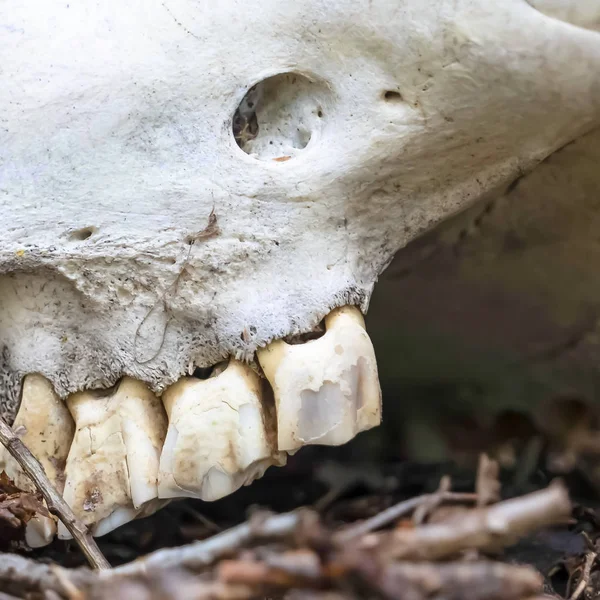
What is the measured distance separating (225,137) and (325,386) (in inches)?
10.9

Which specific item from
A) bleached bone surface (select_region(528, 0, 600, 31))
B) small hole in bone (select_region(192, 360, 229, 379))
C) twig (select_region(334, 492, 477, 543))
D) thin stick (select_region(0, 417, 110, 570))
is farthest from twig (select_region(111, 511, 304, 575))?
bleached bone surface (select_region(528, 0, 600, 31))

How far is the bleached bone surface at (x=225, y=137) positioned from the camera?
2.68ft

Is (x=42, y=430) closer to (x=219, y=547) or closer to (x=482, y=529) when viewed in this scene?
(x=219, y=547)

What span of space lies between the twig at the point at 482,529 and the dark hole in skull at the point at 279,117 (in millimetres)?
465

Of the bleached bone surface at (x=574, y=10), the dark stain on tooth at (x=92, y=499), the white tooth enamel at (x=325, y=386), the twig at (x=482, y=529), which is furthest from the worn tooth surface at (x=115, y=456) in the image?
the bleached bone surface at (x=574, y=10)

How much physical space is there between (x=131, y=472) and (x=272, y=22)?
0.49 meters

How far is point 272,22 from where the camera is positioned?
→ 0.84 m

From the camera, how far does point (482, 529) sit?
0.50m

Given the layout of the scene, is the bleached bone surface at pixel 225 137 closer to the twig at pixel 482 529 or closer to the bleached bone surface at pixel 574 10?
the bleached bone surface at pixel 574 10

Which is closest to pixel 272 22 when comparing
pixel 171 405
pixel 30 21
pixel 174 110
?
pixel 174 110

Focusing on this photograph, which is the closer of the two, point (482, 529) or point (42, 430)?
point (482, 529)

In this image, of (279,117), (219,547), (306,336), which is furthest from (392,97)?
(219,547)

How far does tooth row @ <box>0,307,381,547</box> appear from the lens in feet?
2.70

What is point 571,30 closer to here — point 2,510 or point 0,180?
point 0,180
